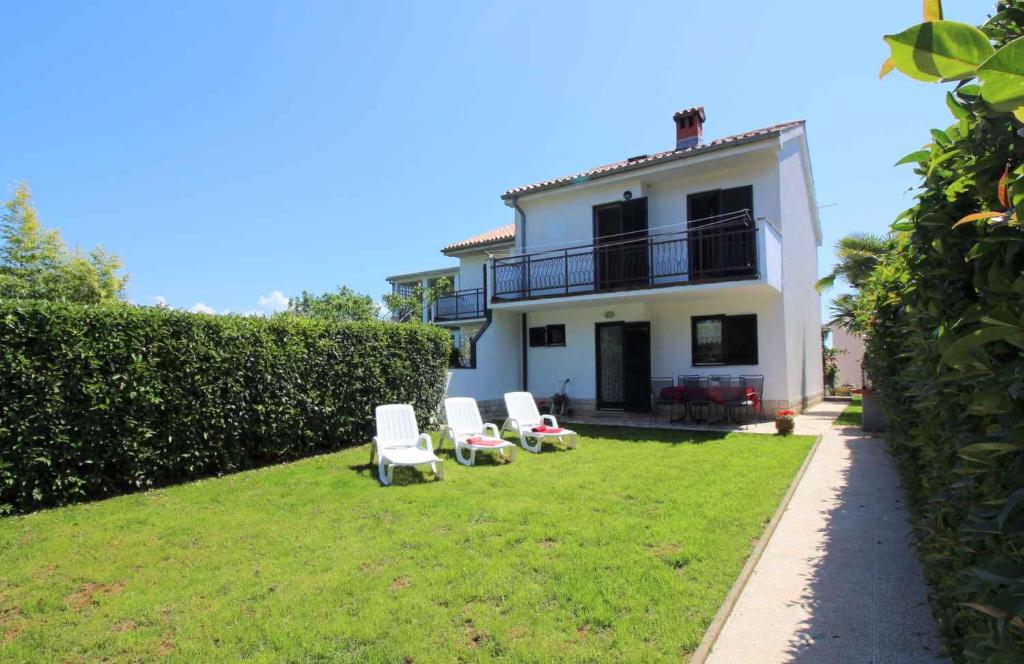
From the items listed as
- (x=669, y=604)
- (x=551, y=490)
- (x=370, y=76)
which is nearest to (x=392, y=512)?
(x=551, y=490)

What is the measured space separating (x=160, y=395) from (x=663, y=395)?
1128 cm

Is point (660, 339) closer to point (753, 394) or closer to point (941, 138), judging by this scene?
point (753, 394)

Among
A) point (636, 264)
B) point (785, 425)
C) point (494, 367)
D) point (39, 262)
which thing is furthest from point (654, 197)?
point (39, 262)

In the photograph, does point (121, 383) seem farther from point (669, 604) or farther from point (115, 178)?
point (115, 178)

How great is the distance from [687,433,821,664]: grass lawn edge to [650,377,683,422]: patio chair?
21.8 ft

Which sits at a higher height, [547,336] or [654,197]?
[654,197]

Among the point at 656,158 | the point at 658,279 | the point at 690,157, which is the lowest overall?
the point at 658,279

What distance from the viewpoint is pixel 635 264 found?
14781mm

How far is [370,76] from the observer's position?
11.5m

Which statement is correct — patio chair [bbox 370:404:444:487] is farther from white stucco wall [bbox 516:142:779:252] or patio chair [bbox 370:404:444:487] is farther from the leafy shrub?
white stucco wall [bbox 516:142:779:252]

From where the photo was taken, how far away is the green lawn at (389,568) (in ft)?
11.4

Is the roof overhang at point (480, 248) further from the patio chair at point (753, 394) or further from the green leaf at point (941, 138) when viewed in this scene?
the green leaf at point (941, 138)

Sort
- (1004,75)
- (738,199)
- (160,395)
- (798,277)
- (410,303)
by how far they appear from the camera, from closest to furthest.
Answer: (1004,75) < (160,395) < (738,199) < (798,277) < (410,303)

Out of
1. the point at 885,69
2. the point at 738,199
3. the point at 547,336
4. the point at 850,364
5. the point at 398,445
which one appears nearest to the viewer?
the point at 885,69
